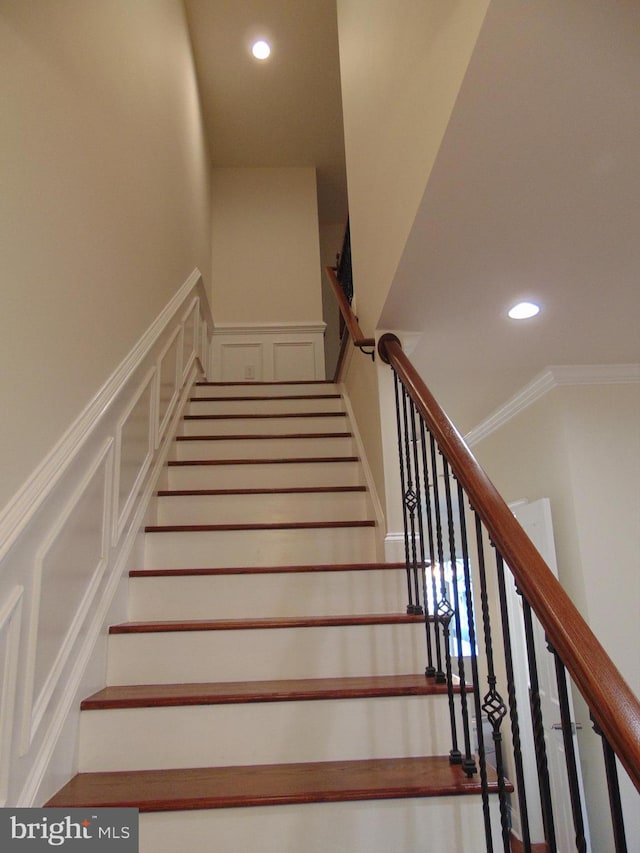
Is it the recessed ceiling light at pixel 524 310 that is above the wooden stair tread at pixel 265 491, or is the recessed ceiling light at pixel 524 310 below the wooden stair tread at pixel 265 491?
above

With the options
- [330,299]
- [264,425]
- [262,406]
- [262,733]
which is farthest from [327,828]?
[330,299]

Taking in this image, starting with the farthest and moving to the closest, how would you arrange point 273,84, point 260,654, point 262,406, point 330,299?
point 330,299 → point 273,84 → point 262,406 → point 260,654

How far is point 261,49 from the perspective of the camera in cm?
459

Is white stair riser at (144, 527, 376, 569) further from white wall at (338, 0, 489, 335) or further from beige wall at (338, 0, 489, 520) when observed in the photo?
white wall at (338, 0, 489, 335)

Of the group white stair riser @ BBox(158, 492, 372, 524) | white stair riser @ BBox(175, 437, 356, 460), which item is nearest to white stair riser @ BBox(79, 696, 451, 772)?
white stair riser @ BBox(158, 492, 372, 524)

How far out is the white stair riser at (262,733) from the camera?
60.1 inches

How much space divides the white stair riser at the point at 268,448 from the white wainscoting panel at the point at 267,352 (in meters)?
2.13

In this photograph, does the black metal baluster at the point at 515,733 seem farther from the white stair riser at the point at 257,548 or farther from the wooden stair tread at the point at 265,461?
the wooden stair tread at the point at 265,461

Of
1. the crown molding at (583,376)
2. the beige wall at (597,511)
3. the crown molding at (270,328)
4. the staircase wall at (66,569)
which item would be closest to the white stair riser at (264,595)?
the staircase wall at (66,569)

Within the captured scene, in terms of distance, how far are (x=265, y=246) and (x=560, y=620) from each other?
524cm

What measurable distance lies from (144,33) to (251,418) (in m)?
2.06

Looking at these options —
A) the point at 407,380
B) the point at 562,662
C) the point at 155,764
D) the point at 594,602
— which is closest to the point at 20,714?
the point at 155,764

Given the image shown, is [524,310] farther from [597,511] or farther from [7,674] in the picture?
[7,674]

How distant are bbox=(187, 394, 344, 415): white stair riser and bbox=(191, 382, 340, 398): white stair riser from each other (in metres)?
0.18
